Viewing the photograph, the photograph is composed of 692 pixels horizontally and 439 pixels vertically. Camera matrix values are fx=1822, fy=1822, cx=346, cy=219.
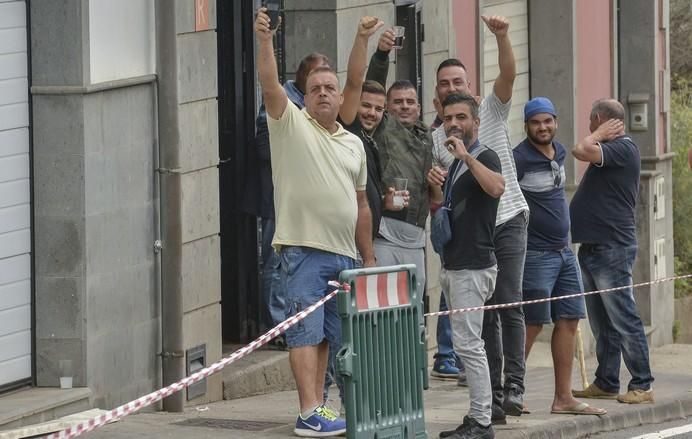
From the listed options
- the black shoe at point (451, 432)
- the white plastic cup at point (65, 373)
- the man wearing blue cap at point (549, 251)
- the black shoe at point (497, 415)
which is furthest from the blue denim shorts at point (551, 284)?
the white plastic cup at point (65, 373)

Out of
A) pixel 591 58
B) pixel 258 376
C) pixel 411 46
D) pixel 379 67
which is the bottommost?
pixel 258 376

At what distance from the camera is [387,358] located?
A: 29.9 ft

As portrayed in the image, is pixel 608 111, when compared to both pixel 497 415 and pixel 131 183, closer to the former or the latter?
pixel 497 415

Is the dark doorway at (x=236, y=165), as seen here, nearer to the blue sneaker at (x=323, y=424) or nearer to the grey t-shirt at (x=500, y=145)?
the grey t-shirt at (x=500, y=145)

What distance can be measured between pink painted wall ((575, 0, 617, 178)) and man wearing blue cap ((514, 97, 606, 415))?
7.86 metres

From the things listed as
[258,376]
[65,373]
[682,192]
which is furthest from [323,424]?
[682,192]

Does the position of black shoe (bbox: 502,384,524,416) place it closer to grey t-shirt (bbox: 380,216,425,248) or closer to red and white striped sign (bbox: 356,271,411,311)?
grey t-shirt (bbox: 380,216,425,248)

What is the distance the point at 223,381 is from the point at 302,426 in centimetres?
220

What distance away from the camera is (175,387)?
795 centimetres

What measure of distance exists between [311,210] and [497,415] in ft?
6.14

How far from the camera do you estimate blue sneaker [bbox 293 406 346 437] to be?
9.45 metres

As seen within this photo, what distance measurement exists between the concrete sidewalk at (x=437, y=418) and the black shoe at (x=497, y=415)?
66 millimetres

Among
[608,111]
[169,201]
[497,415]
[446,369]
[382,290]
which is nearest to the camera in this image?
[382,290]

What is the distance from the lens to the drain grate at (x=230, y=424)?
10141mm
